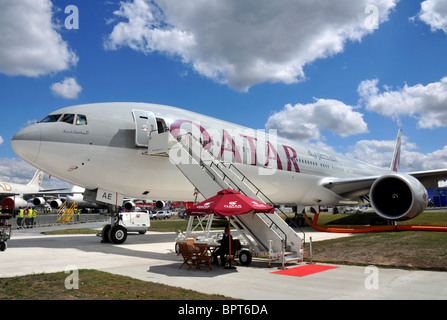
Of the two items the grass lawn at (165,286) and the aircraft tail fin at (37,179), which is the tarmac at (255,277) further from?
the aircraft tail fin at (37,179)

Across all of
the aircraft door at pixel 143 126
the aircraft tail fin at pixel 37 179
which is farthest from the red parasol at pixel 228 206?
the aircraft tail fin at pixel 37 179

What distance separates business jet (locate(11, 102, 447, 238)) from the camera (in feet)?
38.3

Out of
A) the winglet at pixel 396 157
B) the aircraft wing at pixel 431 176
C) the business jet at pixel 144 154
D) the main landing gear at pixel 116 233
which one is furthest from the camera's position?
the winglet at pixel 396 157

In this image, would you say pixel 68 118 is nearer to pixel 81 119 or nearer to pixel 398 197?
pixel 81 119

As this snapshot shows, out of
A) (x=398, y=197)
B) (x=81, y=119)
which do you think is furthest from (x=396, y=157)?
(x=81, y=119)

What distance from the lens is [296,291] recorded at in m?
6.23

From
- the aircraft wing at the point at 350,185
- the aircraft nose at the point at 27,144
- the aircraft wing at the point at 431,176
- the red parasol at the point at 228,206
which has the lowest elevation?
the red parasol at the point at 228,206

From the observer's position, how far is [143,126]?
12688mm

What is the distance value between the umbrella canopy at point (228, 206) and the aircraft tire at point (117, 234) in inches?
248

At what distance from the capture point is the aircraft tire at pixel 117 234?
46.4 ft

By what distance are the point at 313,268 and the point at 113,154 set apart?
7660 mm
